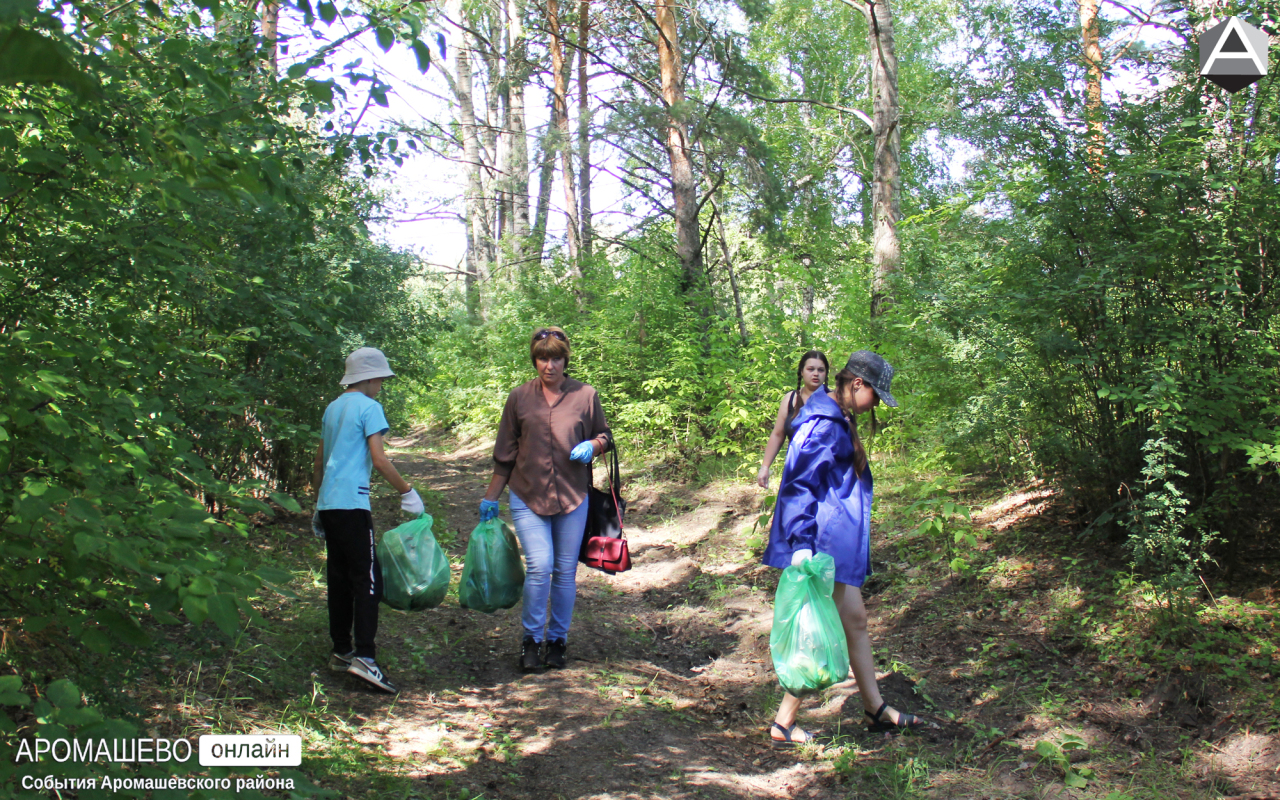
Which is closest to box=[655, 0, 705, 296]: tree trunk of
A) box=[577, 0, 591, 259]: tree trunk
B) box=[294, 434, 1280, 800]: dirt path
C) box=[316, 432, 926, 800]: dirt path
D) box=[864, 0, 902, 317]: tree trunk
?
box=[577, 0, 591, 259]: tree trunk

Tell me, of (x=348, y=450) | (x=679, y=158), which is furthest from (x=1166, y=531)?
(x=679, y=158)

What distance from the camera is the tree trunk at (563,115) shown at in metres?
14.6

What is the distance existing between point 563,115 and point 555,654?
1317 cm

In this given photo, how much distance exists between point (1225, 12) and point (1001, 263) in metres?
2.03

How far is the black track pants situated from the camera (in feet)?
14.3

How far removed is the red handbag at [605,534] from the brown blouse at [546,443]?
0.16m

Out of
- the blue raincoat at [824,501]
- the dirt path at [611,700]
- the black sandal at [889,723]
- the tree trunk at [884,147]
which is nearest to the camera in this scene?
the dirt path at [611,700]

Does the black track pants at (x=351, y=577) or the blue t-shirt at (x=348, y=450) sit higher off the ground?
the blue t-shirt at (x=348, y=450)

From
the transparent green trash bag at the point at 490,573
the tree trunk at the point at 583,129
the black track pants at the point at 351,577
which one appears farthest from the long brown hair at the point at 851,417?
the tree trunk at the point at 583,129

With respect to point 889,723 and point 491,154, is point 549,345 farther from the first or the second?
point 491,154

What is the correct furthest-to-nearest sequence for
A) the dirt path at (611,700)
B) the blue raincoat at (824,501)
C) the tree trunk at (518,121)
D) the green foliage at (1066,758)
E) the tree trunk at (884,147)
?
the tree trunk at (518,121), the tree trunk at (884,147), the blue raincoat at (824,501), the dirt path at (611,700), the green foliage at (1066,758)

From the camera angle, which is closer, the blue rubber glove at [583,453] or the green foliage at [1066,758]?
the green foliage at [1066,758]

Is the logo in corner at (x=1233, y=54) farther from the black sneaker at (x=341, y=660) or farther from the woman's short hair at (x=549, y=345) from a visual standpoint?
the black sneaker at (x=341, y=660)

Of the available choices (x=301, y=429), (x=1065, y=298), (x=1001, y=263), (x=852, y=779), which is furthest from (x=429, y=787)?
(x=1001, y=263)
